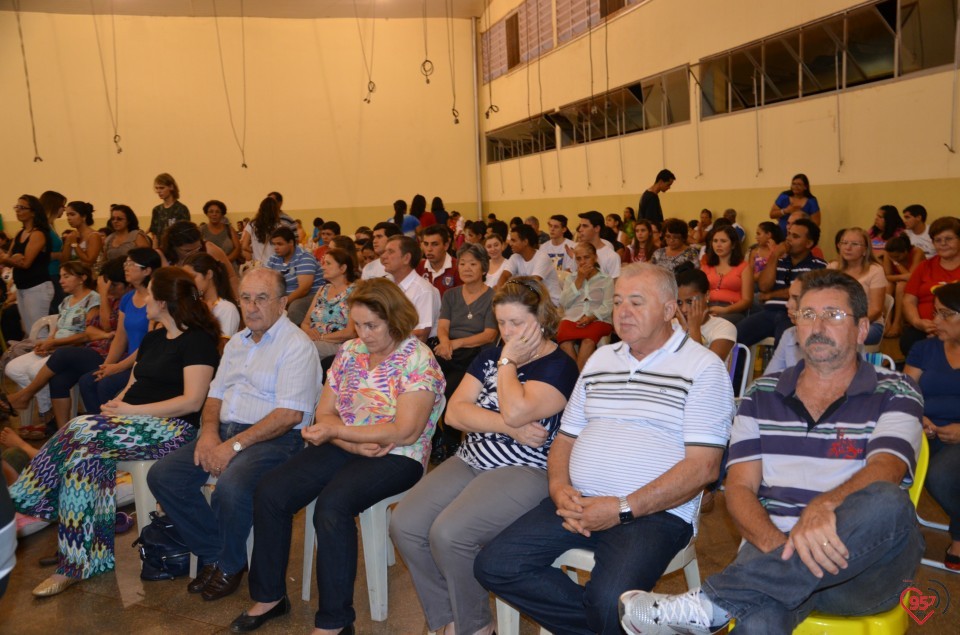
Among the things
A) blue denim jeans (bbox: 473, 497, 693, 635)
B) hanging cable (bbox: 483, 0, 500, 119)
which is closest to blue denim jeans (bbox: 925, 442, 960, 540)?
blue denim jeans (bbox: 473, 497, 693, 635)

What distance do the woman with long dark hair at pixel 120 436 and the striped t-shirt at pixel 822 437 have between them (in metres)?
2.18

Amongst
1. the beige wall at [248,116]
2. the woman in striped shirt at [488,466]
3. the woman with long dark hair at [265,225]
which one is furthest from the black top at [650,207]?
the beige wall at [248,116]

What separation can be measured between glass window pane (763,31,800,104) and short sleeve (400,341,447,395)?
19.6ft

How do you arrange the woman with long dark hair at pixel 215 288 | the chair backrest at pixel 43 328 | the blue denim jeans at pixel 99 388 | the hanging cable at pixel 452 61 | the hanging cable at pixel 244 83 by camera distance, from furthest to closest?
the hanging cable at pixel 452 61, the hanging cable at pixel 244 83, the chair backrest at pixel 43 328, the blue denim jeans at pixel 99 388, the woman with long dark hair at pixel 215 288

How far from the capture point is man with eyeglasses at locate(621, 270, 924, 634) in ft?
5.84

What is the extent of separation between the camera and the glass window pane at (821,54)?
22.7 feet

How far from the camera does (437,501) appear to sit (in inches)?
101

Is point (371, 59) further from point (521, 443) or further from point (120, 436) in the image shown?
point (521, 443)

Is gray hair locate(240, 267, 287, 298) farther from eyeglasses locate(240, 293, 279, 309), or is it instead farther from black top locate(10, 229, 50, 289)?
black top locate(10, 229, 50, 289)

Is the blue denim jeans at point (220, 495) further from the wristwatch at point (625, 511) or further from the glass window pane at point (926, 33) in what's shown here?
the glass window pane at point (926, 33)

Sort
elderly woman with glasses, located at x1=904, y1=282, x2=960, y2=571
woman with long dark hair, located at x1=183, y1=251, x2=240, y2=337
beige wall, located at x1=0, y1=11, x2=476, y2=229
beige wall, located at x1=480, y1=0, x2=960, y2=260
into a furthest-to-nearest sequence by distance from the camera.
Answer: beige wall, located at x1=0, y1=11, x2=476, y2=229
beige wall, located at x1=480, y1=0, x2=960, y2=260
woman with long dark hair, located at x1=183, y1=251, x2=240, y2=337
elderly woman with glasses, located at x1=904, y1=282, x2=960, y2=571

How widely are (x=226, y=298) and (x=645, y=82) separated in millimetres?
6973

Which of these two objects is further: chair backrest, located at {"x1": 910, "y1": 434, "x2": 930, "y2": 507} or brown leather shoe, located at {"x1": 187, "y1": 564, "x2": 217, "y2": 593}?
brown leather shoe, located at {"x1": 187, "y1": 564, "x2": 217, "y2": 593}

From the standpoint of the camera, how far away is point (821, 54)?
712cm
